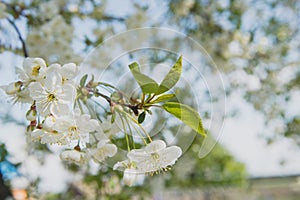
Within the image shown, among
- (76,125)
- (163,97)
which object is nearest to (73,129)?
(76,125)

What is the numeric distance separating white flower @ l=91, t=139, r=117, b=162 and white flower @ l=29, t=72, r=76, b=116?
0.07 meters

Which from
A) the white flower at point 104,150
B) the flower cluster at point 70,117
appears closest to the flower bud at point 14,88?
the flower cluster at point 70,117

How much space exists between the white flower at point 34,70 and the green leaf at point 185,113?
15 centimetres

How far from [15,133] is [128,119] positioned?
53cm

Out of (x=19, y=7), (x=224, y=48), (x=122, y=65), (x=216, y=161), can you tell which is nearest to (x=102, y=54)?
(x=122, y=65)

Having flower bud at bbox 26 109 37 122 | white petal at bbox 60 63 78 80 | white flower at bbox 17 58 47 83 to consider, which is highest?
white petal at bbox 60 63 78 80

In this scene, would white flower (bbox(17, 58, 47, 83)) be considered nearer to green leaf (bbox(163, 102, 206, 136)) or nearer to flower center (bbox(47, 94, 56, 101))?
flower center (bbox(47, 94, 56, 101))

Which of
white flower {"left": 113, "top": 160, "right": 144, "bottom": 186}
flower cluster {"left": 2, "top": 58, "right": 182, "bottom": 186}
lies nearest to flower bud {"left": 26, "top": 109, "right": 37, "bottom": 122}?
flower cluster {"left": 2, "top": 58, "right": 182, "bottom": 186}

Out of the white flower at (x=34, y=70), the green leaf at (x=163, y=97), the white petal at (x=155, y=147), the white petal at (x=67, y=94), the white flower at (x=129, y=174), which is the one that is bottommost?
the white flower at (x=129, y=174)

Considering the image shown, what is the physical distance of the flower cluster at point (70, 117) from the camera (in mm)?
430

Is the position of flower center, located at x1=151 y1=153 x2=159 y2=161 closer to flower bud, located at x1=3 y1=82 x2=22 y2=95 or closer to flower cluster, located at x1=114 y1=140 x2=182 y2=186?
flower cluster, located at x1=114 y1=140 x2=182 y2=186

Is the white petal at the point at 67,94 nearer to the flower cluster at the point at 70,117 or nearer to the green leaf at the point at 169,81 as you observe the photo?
the flower cluster at the point at 70,117

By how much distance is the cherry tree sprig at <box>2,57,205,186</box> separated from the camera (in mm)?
432

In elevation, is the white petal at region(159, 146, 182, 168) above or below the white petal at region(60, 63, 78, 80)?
below
